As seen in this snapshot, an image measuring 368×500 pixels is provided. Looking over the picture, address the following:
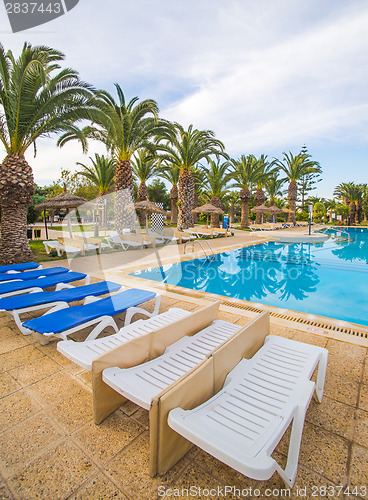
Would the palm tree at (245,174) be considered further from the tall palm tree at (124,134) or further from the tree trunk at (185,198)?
the tall palm tree at (124,134)

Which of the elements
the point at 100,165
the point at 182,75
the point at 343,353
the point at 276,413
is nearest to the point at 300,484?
the point at 276,413

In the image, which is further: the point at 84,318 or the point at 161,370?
the point at 84,318

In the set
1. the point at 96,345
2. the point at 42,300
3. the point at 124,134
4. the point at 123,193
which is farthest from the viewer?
the point at 123,193

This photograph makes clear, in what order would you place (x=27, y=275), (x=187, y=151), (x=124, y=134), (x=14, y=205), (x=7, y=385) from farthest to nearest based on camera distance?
1. (x=187, y=151)
2. (x=124, y=134)
3. (x=14, y=205)
4. (x=27, y=275)
5. (x=7, y=385)

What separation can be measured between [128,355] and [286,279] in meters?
7.17

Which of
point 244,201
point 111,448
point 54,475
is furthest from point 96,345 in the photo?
point 244,201

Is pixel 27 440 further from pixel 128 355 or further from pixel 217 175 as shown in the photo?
pixel 217 175

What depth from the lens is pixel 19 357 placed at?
10.7 ft

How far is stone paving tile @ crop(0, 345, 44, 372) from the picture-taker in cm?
310

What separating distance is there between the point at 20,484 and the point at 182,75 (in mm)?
17360

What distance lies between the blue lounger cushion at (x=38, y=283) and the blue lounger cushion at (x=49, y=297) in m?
0.55

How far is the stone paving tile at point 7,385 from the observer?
2.64 metres

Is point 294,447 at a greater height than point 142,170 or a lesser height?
lesser

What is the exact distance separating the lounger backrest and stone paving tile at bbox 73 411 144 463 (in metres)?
0.08
